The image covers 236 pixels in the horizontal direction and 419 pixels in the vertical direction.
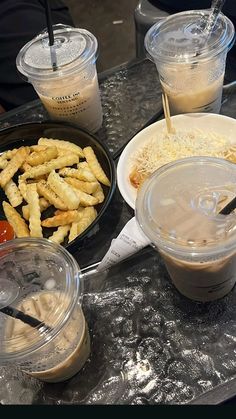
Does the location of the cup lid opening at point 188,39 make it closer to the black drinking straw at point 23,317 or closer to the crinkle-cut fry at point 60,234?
the crinkle-cut fry at point 60,234

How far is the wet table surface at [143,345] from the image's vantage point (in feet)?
2.87

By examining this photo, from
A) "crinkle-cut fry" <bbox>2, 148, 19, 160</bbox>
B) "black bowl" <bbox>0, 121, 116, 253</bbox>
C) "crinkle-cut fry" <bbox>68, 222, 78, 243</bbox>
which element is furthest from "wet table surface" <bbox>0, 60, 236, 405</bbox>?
"crinkle-cut fry" <bbox>2, 148, 19, 160</bbox>

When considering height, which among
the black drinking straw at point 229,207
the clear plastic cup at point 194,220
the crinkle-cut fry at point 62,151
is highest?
the black drinking straw at point 229,207

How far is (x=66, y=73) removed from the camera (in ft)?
4.05

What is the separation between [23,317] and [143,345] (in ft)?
0.83

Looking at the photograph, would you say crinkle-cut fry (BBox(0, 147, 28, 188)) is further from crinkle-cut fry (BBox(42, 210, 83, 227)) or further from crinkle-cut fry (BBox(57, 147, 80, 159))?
crinkle-cut fry (BBox(42, 210, 83, 227))

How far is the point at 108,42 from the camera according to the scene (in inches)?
125

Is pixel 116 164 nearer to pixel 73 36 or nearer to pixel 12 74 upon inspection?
pixel 73 36

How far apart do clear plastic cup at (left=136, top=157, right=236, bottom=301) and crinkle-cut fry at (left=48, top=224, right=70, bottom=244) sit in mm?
315

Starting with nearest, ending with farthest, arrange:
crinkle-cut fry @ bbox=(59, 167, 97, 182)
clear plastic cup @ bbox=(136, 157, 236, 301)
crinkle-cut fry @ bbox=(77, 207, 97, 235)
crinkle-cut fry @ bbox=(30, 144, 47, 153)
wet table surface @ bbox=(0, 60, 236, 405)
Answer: clear plastic cup @ bbox=(136, 157, 236, 301) < wet table surface @ bbox=(0, 60, 236, 405) < crinkle-cut fry @ bbox=(77, 207, 97, 235) < crinkle-cut fry @ bbox=(59, 167, 97, 182) < crinkle-cut fry @ bbox=(30, 144, 47, 153)

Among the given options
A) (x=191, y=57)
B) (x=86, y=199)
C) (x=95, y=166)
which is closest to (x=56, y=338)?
(x=86, y=199)

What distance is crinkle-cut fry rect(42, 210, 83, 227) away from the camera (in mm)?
1134

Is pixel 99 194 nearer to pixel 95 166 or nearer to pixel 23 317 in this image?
pixel 95 166

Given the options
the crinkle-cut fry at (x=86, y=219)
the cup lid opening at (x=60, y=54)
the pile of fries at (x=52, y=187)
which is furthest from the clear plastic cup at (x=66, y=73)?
the crinkle-cut fry at (x=86, y=219)
